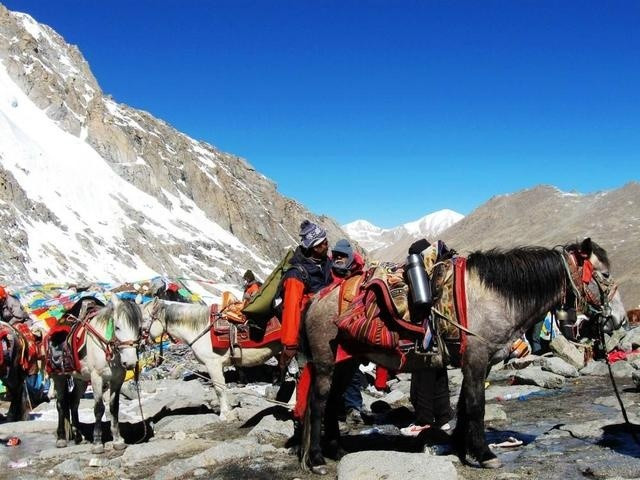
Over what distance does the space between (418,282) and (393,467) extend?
5.29 feet

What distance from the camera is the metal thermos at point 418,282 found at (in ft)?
17.3

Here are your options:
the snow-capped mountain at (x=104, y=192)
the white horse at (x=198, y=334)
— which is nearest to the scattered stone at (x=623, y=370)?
the white horse at (x=198, y=334)

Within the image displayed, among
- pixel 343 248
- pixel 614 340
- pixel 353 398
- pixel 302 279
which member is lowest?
pixel 353 398

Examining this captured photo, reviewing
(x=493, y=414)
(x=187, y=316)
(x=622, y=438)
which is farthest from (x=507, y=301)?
(x=187, y=316)

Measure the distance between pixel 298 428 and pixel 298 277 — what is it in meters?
1.72

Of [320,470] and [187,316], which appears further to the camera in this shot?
[187,316]

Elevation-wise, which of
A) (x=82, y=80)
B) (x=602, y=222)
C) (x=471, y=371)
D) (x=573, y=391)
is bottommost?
(x=573, y=391)

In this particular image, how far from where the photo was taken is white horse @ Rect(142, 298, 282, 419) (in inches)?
383

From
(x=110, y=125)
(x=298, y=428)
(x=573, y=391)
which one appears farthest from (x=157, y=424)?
(x=110, y=125)

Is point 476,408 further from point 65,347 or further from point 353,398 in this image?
point 65,347

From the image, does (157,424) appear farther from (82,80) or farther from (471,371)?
(82,80)

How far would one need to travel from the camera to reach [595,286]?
17.4 ft

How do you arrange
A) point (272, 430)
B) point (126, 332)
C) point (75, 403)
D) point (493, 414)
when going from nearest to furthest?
point (493, 414) → point (272, 430) → point (126, 332) → point (75, 403)

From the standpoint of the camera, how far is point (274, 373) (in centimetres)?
1355
